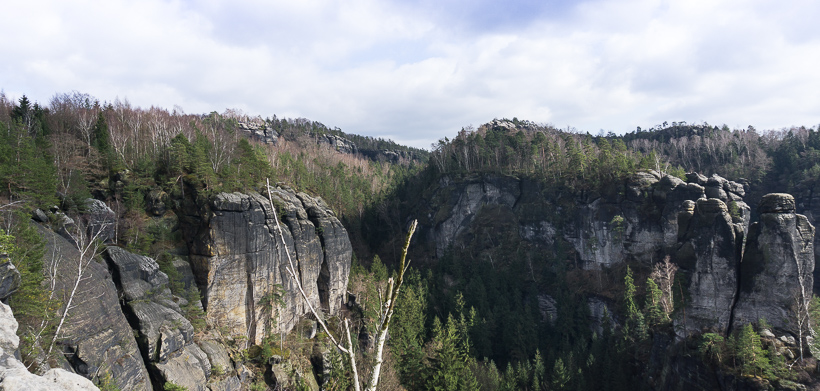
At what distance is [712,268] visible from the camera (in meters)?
26.2

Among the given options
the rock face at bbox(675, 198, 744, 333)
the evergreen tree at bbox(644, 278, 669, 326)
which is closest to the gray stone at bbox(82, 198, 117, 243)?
the rock face at bbox(675, 198, 744, 333)

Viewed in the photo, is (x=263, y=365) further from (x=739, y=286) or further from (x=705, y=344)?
(x=739, y=286)

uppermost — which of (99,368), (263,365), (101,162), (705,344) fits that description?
(101,162)

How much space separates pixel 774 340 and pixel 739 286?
373cm

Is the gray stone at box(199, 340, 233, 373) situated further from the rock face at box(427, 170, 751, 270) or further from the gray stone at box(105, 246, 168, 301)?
the rock face at box(427, 170, 751, 270)

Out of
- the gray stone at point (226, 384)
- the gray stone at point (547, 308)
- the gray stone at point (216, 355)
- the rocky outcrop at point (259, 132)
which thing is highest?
the rocky outcrop at point (259, 132)

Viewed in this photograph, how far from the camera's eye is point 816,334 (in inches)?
856

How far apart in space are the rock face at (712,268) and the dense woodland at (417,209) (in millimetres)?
1702

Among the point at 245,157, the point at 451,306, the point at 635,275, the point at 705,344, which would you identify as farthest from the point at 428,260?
the point at 705,344

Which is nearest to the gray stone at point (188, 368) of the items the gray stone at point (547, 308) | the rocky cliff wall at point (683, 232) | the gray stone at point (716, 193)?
the rocky cliff wall at point (683, 232)

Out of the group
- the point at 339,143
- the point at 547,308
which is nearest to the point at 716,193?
the point at 547,308

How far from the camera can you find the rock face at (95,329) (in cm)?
1708

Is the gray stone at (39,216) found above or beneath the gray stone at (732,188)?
beneath

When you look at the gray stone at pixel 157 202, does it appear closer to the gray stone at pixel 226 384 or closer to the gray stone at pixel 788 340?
the gray stone at pixel 226 384
